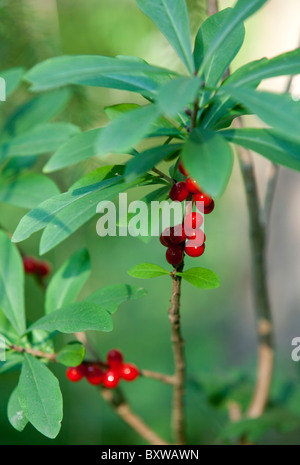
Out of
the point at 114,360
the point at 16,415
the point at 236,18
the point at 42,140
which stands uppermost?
the point at 42,140

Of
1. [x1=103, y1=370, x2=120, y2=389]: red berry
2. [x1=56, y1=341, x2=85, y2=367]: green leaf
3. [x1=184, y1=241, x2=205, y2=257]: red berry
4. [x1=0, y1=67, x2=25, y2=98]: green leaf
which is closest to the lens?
[x1=184, y1=241, x2=205, y2=257]: red berry

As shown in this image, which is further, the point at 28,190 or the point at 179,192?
the point at 28,190

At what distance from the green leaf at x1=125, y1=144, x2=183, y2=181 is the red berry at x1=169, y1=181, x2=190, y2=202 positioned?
2.1 inches

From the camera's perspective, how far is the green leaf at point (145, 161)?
1.70 ft

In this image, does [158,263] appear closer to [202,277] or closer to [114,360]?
[114,360]

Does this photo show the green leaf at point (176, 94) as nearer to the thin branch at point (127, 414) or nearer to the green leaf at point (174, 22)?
the green leaf at point (174, 22)

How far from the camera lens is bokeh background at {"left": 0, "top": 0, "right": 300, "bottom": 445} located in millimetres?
1233

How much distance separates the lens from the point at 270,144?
22.0 inches

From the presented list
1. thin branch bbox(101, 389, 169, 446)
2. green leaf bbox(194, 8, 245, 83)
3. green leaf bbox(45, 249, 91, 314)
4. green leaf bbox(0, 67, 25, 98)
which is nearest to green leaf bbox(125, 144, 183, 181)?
green leaf bbox(194, 8, 245, 83)

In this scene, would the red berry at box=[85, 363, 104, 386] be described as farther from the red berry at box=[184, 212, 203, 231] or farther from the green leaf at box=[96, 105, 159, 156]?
the green leaf at box=[96, 105, 159, 156]

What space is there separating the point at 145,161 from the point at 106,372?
0.48m

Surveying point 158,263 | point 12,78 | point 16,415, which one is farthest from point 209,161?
point 158,263
